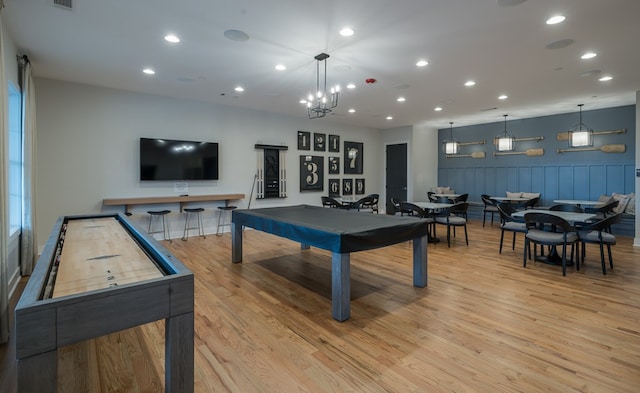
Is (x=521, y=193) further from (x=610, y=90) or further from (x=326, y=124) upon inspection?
(x=326, y=124)

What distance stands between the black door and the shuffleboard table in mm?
6329

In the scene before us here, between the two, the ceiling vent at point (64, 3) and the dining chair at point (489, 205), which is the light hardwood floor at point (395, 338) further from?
the dining chair at point (489, 205)

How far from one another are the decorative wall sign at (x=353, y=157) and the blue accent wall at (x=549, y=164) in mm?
3117

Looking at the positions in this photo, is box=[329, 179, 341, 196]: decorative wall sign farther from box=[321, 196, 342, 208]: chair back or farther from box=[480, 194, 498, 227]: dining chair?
box=[480, 194, 498, 227]: dining chair

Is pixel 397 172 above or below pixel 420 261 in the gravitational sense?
above

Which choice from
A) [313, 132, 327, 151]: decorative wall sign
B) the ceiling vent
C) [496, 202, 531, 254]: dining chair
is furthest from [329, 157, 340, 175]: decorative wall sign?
the ceiling vent

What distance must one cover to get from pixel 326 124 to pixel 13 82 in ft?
22.1

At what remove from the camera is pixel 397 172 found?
10.5m

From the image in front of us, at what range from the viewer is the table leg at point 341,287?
2.89 meters

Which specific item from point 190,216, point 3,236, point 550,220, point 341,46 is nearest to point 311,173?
point 190,216

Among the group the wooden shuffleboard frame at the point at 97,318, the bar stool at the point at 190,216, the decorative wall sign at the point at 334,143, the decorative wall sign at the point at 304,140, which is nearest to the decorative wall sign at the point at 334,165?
the decorative wall sign at the point at 334,143

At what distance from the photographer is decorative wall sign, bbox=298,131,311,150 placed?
8555 mm

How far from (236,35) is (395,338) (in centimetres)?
363

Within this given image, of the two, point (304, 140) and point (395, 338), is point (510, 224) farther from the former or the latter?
point (304, 140)
